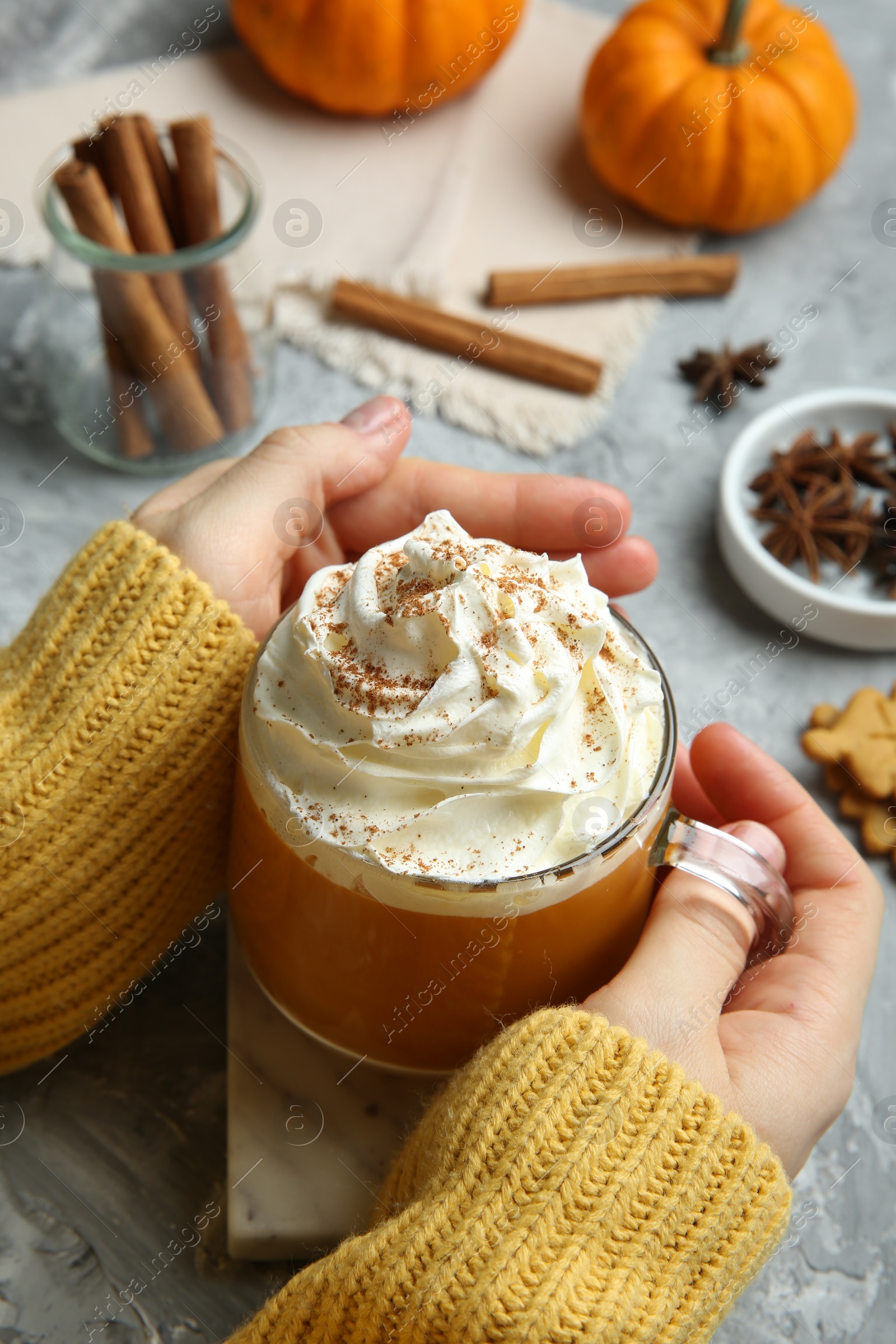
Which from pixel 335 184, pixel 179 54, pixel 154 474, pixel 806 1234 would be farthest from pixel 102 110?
pixel 806 1234

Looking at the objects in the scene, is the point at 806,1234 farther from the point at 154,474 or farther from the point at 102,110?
the point at 102,110

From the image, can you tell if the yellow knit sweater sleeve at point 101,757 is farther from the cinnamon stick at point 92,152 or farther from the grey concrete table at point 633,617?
the cinnamon stick at point 92,152

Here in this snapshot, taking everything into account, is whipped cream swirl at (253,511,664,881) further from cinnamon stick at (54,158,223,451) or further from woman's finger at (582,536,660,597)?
cinnamon stick at (54,158,223,451)

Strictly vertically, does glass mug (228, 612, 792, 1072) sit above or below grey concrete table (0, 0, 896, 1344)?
above

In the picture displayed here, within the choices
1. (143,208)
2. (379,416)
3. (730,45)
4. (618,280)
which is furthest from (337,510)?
(730,45)

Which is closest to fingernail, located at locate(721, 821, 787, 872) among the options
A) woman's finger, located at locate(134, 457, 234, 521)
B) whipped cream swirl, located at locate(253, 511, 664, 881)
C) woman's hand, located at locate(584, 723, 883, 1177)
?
woman's hand, located at locate(584, 723, 883, 1177)

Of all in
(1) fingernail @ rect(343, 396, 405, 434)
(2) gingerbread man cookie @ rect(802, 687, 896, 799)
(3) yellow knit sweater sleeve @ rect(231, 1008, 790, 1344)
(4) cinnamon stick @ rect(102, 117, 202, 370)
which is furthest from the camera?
(4) cinnamon stick @ rect(102, 117, 202, 370)

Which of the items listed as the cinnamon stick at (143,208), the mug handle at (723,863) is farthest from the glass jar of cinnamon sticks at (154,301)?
the mug handle at (723,863)

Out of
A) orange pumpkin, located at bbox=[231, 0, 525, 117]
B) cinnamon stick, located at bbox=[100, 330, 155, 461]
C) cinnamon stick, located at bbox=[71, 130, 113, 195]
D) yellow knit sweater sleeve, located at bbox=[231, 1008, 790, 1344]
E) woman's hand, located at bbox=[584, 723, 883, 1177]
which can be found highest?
cinnamon stick, located at bbox=[71, 130, 113, 195]
